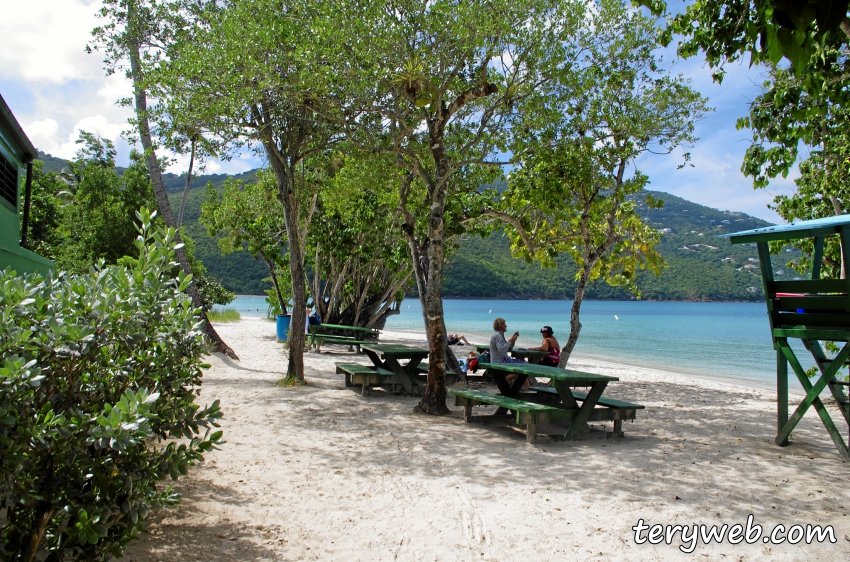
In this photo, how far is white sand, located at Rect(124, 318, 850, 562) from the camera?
3686 millimetres

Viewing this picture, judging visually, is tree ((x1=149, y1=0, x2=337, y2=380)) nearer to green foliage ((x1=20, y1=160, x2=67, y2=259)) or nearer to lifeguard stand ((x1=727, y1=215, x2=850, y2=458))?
lifeguard stand ((x1=727, y1=215, x2=850, y2=458))

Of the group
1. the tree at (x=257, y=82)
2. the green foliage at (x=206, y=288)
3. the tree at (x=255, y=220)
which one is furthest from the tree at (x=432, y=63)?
the green foliage at (x=206, y=288)

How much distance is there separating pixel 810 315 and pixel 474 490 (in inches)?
160

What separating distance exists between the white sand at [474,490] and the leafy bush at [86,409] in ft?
3.06

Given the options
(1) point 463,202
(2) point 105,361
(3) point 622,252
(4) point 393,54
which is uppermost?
(4) point 393,54

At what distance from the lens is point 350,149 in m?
10.6

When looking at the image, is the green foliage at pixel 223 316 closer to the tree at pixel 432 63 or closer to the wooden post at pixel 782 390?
the tree at pixel 432 63

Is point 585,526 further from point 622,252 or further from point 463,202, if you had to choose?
point 622,252

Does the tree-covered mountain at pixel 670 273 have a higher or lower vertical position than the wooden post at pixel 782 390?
higher

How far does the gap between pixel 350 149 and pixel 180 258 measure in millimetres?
5346

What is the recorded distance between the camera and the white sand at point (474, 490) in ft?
12.1

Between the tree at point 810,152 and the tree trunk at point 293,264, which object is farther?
the tree trunk at point 293,264

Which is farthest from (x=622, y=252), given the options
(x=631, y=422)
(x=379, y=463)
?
(x=379, y=463)

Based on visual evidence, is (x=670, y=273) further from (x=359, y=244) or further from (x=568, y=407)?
(x=568, y=407)
